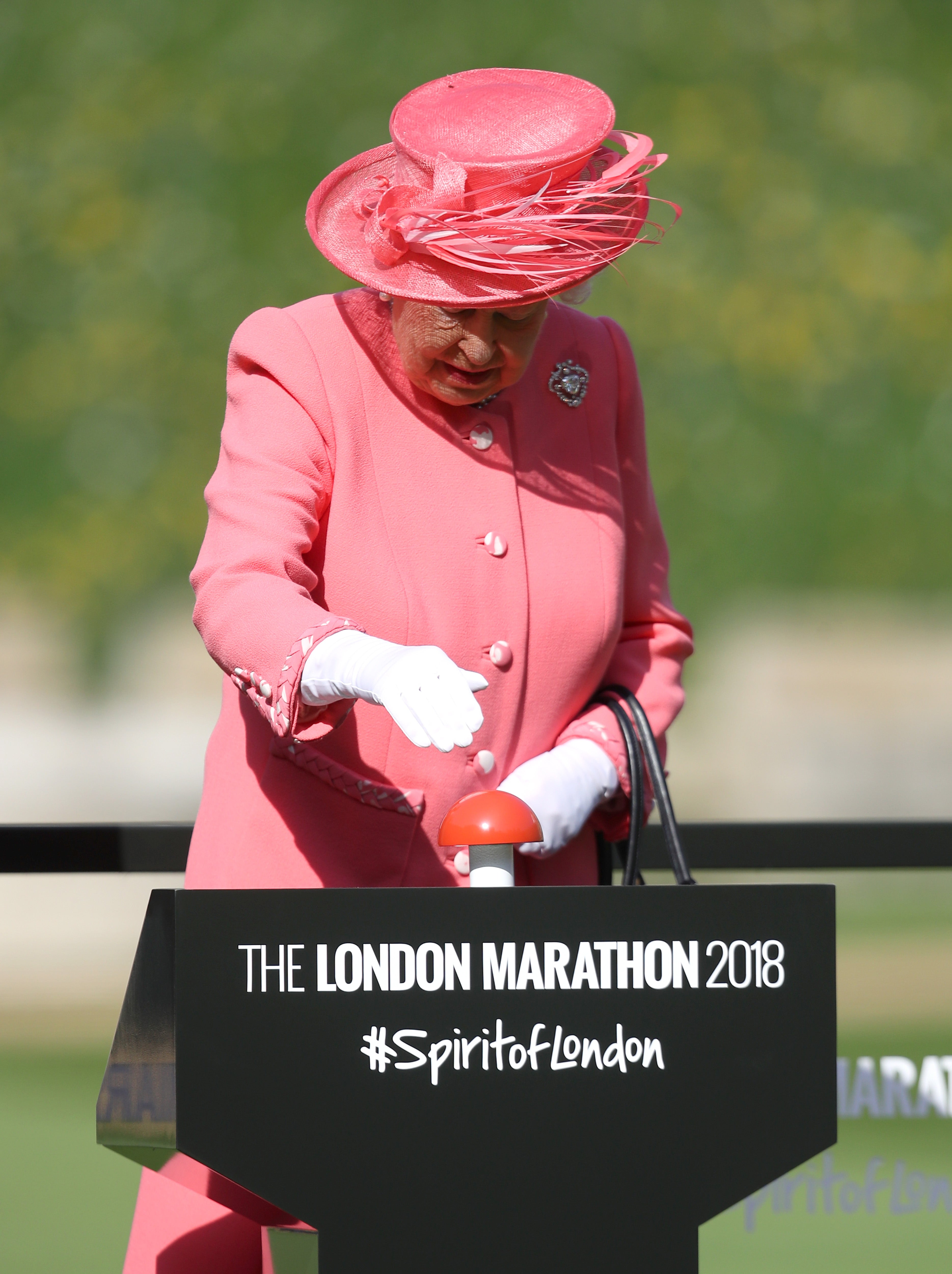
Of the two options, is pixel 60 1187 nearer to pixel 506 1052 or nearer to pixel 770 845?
pixel 770 845

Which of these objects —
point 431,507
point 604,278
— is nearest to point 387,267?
point 431,507

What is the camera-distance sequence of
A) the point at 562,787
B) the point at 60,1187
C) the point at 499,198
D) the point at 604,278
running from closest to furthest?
1. the point at 499,198
2. the point at 562,787
3. the point at 60,1187
4. the point at 604,278

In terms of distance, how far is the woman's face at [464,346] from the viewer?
115 centimetres

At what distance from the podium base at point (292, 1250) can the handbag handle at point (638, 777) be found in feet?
1.22

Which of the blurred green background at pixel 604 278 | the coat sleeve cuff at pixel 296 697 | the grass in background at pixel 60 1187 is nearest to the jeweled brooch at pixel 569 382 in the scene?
the coat sleeve cuff at pixel 296 697

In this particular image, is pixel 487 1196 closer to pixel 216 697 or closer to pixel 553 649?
pixel 553 649

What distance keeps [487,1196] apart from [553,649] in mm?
→ 479

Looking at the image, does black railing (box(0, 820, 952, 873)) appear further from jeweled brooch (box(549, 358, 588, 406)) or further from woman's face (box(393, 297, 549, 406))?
woman's face (box(393, 297, 549, 406))

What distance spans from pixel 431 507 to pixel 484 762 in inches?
9.0

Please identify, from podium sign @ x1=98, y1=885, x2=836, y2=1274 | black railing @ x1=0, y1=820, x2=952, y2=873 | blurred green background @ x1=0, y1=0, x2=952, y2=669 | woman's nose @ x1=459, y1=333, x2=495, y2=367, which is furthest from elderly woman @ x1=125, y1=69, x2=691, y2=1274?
blurred green background @ x1=0, y1=0, x2=952, y2=669

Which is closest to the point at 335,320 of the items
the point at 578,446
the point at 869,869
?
the point at 578,446

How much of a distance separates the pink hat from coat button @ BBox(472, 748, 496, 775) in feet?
1.25

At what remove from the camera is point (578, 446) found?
51.4 inches

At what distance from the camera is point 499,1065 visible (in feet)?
3.05
